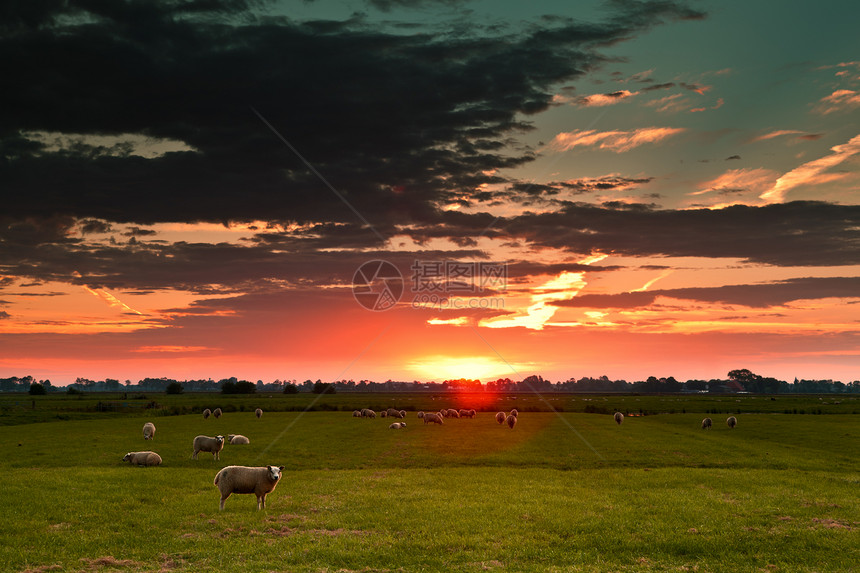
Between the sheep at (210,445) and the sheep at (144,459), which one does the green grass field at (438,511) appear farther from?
the sheep at (210,445)

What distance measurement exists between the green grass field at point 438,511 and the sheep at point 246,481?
819mm

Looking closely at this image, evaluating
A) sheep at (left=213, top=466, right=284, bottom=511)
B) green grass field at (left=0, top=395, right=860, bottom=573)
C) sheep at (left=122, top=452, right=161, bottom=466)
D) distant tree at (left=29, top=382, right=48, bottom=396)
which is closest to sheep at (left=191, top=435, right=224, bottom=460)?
green grass field at (left=0, top=395, right=860, bottom=573)

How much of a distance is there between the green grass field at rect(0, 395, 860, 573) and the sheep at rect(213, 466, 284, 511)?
32.3 inches

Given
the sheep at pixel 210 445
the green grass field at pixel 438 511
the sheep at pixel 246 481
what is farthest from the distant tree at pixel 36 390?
the sheep at pixel 246 481

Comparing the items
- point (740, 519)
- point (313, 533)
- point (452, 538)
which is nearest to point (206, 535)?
point (313, 533)

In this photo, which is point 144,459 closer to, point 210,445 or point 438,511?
point 210,445

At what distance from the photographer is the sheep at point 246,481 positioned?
76.8 ft

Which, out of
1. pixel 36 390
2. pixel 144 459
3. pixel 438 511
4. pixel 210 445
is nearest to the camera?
pixel 438 511

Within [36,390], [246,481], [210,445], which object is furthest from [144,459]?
[36,390]

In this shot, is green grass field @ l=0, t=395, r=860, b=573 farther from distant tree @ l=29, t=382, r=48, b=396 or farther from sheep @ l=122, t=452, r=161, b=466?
distant tree @ l=29, t=382, r=48, b=396

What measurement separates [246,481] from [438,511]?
858 cm

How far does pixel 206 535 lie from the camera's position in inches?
776

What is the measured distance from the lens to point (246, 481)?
23609 millimetres

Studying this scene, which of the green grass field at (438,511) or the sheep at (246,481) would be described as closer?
the green grass field at (438,511)
